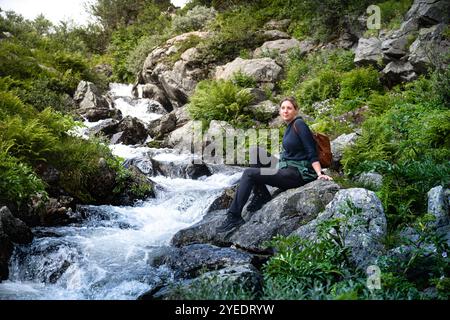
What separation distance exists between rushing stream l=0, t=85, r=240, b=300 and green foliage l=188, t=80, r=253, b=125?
4.09 m

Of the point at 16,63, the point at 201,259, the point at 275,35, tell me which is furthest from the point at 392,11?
the point at 16,63

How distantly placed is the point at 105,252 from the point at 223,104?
7298 millimetres

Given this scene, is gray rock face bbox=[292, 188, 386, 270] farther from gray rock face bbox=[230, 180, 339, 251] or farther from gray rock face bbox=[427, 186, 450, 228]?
gray rock face bbox=[427, 186, 450, 228]

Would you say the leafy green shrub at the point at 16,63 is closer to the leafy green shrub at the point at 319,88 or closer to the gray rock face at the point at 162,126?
the gray rock face at the point at 162,126

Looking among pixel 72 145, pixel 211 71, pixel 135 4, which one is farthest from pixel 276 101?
pixel 135 4

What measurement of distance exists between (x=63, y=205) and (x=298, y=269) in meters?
4.73

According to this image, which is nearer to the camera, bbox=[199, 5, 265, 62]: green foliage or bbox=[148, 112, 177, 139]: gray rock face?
bbox=[148, 112, 177, 139]: gray rock face

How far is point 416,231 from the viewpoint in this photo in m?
4.12

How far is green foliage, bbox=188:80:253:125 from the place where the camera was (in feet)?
38.6

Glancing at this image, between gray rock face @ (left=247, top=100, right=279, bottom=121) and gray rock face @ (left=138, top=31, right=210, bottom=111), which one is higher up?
gray rock face @ (left=138, top=31, right=210, bottom=111)

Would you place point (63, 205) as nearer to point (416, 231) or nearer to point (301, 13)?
point (416, 231)

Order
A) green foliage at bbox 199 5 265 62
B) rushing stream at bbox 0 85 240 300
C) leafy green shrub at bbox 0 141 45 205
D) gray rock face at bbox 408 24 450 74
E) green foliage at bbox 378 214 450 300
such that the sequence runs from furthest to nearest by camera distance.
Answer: green foliage at bbox 199 5 265 62
gray rock face at bbox 408 24 450 74
leafy green shrub at bbox 0 141 45 205
rushing stream at bbox 0 85 240 300
green foliage at bbox 378 214 450 300

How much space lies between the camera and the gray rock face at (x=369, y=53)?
11.4 m

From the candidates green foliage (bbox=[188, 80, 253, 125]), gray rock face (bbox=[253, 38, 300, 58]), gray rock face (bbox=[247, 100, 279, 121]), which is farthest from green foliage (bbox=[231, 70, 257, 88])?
gray rock face (bbox=[253, 38, 300, 58])
